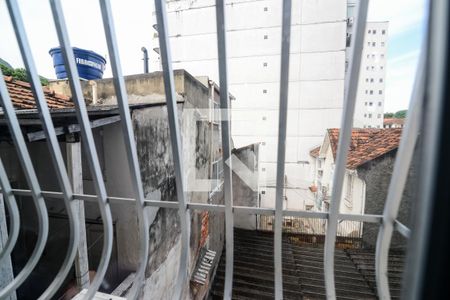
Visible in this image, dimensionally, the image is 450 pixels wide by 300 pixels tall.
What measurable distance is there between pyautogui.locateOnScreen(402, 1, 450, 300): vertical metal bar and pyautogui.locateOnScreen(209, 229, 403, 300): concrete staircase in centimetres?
542

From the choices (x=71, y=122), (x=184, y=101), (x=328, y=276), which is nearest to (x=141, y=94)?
(x=184, y=101)

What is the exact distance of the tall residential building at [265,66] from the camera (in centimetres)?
488

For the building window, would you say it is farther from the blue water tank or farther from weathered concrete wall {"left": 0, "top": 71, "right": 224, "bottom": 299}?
the blue water tank

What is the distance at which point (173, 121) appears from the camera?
0.72 metres

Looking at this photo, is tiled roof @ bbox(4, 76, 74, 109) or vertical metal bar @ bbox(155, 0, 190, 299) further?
tiled roof @ bbox(4, 76, 74, 109)

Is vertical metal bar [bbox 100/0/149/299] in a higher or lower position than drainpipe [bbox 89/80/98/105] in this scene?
lower

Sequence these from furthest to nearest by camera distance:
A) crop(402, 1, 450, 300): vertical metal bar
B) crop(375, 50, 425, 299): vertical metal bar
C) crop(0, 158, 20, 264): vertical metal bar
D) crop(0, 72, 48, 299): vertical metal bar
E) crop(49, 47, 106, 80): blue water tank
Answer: crop(49, 47, 106, 80): blue water tank → crop(0, 158, 20, 264): vertical metal bar → crop(0, 72, 48, 299): vertical metal bar → crop(375, 50, 425, 299): vertical metal bar → crop(402, 1, 450, 300): vertical metal bar

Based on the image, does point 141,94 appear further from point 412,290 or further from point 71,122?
point 412,290

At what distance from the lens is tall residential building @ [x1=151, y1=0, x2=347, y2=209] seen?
488 centimetres

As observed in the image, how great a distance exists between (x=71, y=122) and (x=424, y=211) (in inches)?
97.1

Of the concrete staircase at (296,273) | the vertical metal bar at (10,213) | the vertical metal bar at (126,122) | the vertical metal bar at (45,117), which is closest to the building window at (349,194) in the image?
the concrete staircase at (296,273)

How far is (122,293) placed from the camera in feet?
8.10

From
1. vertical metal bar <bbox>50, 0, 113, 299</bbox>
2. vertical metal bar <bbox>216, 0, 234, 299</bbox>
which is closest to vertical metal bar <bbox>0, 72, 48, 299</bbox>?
Result: vertical metal bar <bbox>50, 0, 113, 299</bbox>

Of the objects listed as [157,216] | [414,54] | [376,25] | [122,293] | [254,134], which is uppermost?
[376,25]
